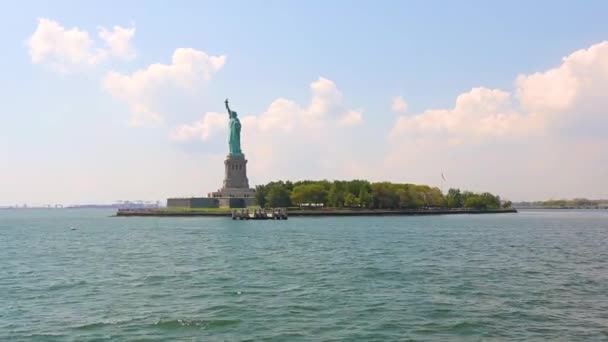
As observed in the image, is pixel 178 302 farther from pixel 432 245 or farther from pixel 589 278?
pixel 432 245

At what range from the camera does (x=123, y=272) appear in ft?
109

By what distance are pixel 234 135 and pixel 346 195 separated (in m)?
25.6

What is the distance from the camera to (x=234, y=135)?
12769cm

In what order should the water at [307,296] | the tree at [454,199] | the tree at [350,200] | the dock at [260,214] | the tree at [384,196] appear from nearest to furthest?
the water at [307,296] → the dock at [260,214] → the tree at [350,200] → the tree at [384,196] → the tree at [454,199]

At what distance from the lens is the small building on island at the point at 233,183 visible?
125875mm

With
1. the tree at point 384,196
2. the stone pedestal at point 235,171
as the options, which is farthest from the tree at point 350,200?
the stone pedestal at point 235,171

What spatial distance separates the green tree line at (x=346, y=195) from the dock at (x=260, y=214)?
13842 mm

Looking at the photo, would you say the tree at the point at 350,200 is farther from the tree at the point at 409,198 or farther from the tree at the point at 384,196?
the tree at the point at 409,198

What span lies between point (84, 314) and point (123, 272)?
11.9m

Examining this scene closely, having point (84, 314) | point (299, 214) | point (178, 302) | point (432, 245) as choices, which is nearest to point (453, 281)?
point (178, 302)

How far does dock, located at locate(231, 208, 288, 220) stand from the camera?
105062mm

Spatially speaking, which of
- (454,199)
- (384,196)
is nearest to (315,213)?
(384,196)

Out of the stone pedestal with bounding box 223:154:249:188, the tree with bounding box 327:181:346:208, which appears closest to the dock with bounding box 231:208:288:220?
the stone pedestal with bounding box 223:154:249:188

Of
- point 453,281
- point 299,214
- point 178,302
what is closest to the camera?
point 178,302
